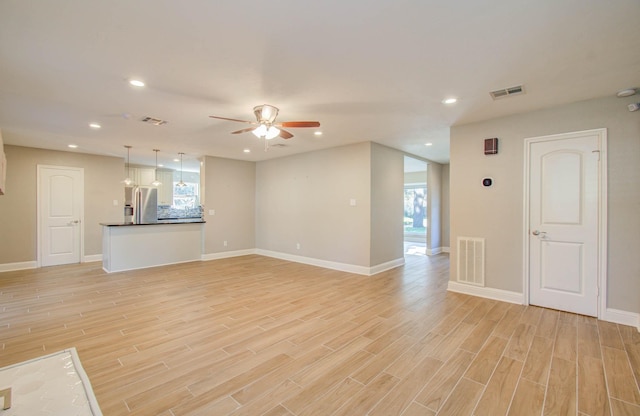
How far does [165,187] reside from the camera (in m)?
10.1

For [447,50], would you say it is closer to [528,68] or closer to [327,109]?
[528,68]

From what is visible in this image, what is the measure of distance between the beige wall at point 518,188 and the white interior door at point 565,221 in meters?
0.12

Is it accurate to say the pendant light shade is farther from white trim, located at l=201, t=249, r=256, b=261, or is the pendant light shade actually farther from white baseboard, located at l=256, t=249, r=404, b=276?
white trim, located at l=201, t=249, r=256, b=261

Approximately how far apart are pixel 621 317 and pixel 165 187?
11.4 meters

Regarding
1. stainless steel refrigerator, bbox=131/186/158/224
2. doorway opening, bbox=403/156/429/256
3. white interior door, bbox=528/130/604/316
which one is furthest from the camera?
doorway opening, bbox=403/156/429/256

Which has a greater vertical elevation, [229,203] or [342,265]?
[229,203]

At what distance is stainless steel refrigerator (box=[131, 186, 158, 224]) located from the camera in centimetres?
661

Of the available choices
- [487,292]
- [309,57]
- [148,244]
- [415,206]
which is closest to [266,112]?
[309,57]

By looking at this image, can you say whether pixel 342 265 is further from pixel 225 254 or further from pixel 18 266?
pixel 18 266

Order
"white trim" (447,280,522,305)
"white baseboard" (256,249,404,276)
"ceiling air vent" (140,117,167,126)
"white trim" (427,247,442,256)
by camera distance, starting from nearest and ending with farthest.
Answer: "white trim" (447,280,522,305)
"ceiling air vent" (140,117,167,126)
"white baseboard" (256,249,404,276)
"white trim" (427,247,442,256)

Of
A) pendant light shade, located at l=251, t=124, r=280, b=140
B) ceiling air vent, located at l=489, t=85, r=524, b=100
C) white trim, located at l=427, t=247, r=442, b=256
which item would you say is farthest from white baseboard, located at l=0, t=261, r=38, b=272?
white trim, located at l=427, t=247, r=442, b=256

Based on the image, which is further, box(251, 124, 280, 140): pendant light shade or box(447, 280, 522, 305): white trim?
box(447, 280, 522, 305): white trim

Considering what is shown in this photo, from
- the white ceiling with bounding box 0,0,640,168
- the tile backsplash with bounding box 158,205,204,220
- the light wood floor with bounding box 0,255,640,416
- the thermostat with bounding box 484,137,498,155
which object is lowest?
the light wood floor with bounding box 0,255,640,416

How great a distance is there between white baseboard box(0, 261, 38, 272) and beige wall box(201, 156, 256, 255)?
348cm
